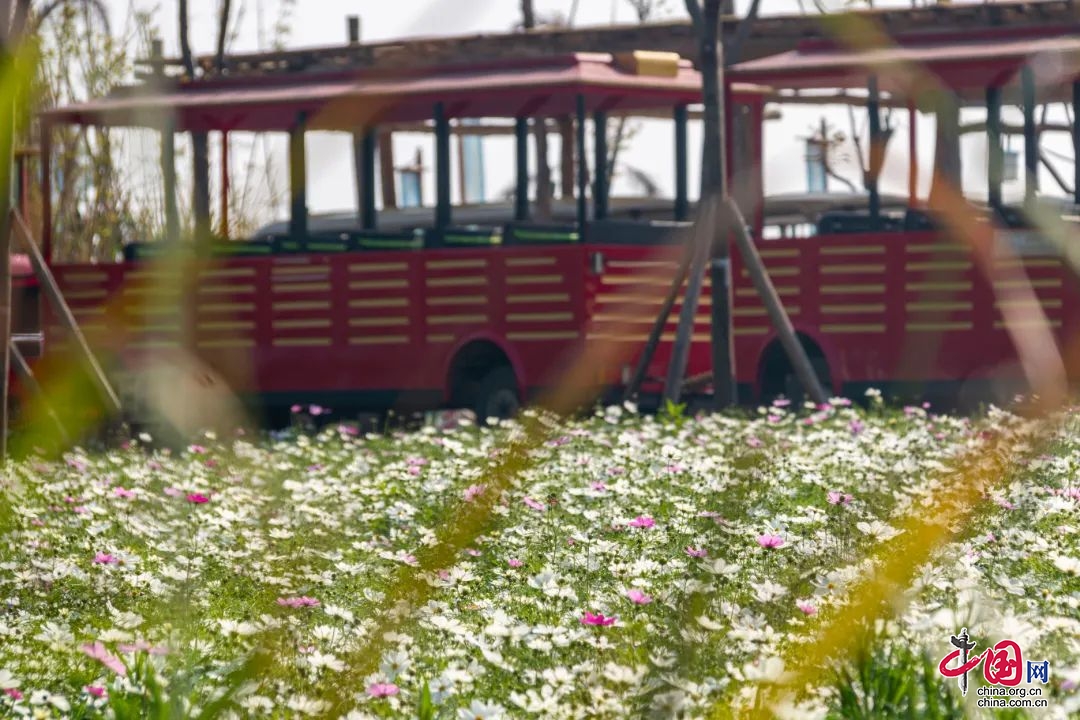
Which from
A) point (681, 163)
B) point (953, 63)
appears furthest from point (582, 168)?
point (953, 63)

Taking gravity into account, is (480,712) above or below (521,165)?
below

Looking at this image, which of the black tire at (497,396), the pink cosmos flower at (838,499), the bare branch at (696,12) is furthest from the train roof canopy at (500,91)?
the pink cosmos flower at (838,499)

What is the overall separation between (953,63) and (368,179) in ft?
14.6

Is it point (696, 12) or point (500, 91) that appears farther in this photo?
point (500, 91)

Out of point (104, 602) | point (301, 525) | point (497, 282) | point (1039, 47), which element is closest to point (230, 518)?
point (301, 525)

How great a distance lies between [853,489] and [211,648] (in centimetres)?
330

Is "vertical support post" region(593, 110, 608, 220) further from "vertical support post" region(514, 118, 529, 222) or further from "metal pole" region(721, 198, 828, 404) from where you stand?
"metal pole" region(721, 198, 828, 404)

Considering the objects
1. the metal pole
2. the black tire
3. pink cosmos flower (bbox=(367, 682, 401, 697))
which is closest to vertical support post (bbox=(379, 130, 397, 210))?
the black tire

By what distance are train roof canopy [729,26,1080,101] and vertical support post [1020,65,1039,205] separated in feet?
0.23

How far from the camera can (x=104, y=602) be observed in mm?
5871

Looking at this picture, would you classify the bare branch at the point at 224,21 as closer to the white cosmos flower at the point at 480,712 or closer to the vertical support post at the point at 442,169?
the white cosmos flower at the point at 480,712

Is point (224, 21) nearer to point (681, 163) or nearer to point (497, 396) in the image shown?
point (497, 396)

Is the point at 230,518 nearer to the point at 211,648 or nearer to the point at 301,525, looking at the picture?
the point at 301,525

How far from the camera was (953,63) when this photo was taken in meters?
13.0
